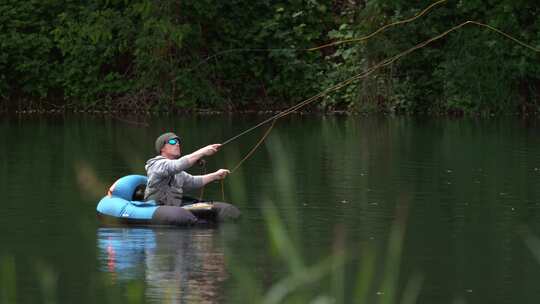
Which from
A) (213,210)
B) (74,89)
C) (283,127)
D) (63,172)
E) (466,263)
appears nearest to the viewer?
(466,263)

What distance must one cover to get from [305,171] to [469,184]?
274 cm

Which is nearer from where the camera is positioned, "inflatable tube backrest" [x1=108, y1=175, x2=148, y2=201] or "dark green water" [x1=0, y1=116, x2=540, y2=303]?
"dark green water" [x1=0, y1=116, x2=540, y2=303]

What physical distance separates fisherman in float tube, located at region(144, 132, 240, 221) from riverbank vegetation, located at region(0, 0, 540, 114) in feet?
62.6

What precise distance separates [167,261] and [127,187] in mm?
3347

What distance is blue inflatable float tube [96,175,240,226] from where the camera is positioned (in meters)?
14.8

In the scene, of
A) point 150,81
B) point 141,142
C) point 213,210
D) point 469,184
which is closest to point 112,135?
point 141,142

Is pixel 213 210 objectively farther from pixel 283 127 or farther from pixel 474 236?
pixel 283 127

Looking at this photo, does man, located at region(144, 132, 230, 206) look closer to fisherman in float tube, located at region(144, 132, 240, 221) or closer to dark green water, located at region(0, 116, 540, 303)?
fisherman in float tube, located at region(144, 132, 240, 221)

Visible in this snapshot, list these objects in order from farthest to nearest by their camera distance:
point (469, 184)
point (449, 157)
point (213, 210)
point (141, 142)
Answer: point (141, 142), point (449, 157), point (469, 184), point (213, 210)

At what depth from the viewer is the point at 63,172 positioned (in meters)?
20.8

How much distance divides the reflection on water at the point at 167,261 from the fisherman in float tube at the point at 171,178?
64 cm

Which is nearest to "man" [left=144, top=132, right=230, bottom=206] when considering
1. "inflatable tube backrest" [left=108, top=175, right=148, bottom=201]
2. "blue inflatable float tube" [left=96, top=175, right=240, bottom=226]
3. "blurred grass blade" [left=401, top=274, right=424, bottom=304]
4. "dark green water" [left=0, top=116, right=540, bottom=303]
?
"blue inflatable float tube" [left=96, top=175, right=240, bottom=226]

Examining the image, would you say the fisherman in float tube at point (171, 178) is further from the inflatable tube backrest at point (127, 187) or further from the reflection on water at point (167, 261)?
the reflection on water at point (167, 261)

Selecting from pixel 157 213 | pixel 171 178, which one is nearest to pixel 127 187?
pixel 171 178
